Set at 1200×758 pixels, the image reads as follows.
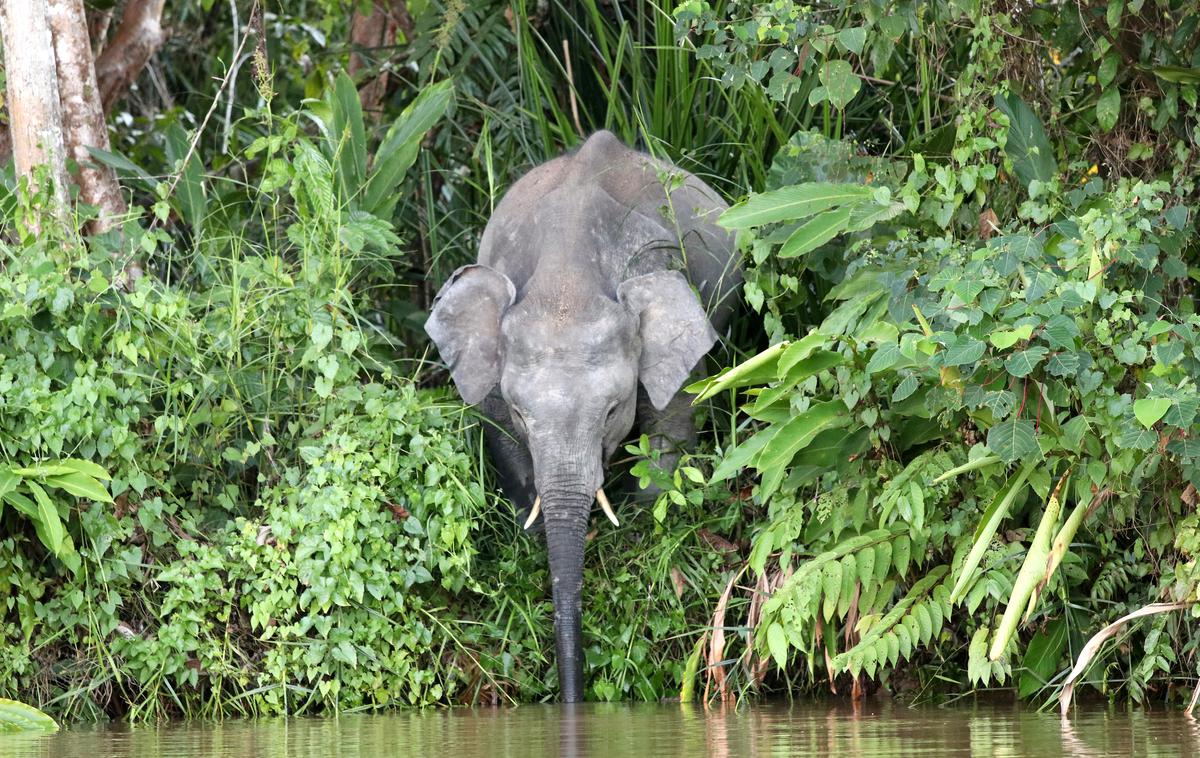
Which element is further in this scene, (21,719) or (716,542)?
(716,542)

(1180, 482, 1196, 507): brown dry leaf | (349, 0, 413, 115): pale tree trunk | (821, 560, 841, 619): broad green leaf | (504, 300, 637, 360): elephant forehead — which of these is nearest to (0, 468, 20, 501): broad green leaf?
(504, 300, 637, 360): elephant forehead

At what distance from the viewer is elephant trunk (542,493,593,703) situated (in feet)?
17.2

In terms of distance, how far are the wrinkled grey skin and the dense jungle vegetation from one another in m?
0.21

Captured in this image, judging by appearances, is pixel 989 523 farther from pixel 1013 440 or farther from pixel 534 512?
pixel 534 512

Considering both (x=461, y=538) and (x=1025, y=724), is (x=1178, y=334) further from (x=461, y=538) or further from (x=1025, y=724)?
(x=461, y=538)

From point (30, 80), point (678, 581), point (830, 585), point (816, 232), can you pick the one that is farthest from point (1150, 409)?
point (30, 80)

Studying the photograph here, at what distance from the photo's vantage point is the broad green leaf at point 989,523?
4453 mm

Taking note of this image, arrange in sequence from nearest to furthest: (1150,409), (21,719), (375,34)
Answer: (1150,409) < (21,719) < (375,34)

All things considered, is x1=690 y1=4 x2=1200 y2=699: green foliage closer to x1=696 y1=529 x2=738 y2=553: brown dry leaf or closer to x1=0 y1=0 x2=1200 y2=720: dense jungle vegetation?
x1=0 y1=0 x2=1200 y2=720: dense jungle vegetation

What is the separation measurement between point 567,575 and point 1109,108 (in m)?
2.30

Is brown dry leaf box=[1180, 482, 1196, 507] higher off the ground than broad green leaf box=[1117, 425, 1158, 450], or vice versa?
broad green leaf box=[1117, 425, 1158, 450]

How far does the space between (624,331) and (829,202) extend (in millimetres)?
1065

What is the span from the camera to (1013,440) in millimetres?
4359

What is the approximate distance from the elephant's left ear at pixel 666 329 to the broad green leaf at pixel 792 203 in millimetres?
860
